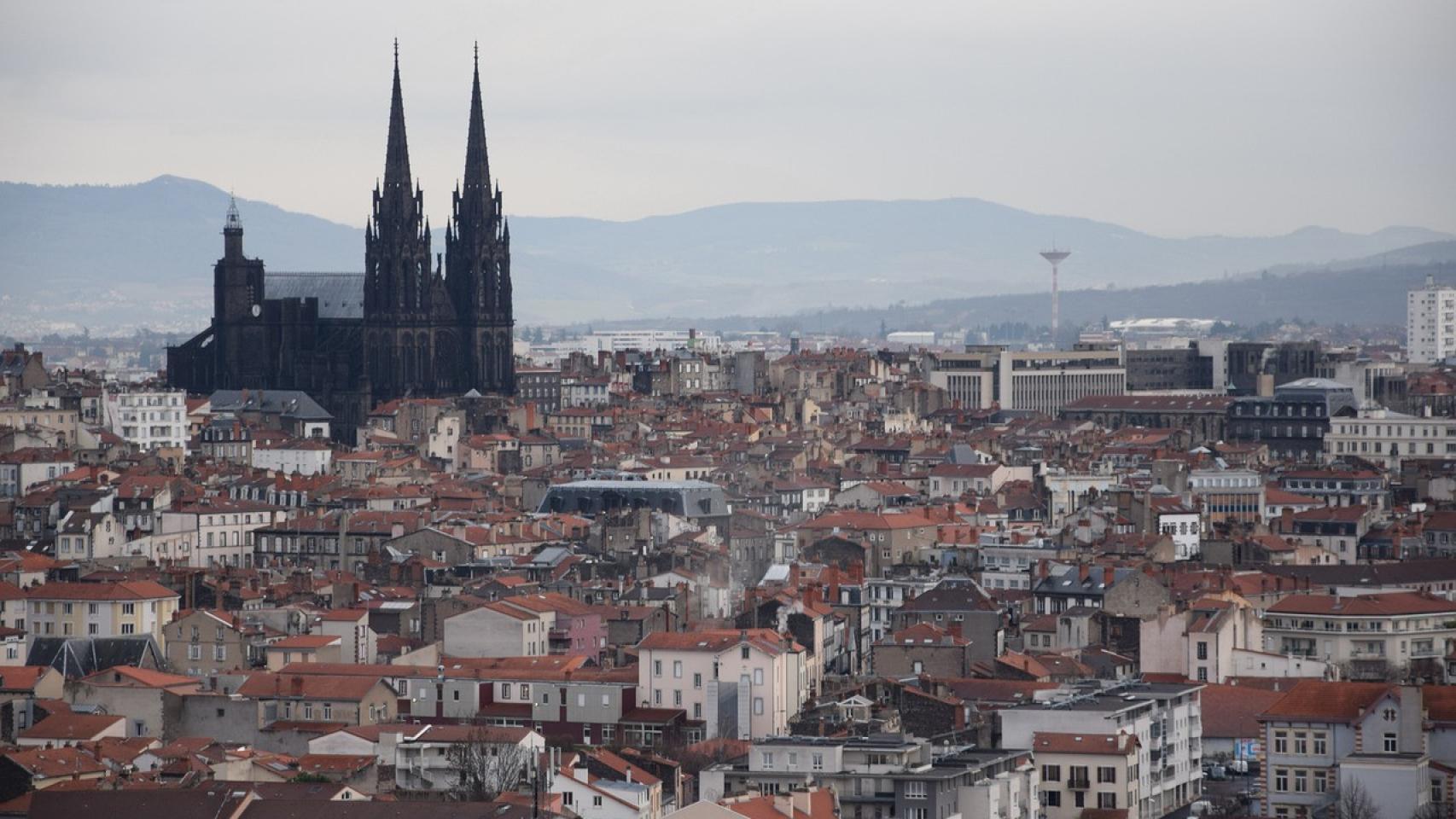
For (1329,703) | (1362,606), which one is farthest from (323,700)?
(1362,606)

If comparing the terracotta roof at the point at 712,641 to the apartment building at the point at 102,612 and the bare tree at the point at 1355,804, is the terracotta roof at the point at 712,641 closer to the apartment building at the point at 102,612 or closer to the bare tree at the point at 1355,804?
the apartment building at the point at 102,612

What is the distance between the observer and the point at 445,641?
63812mm

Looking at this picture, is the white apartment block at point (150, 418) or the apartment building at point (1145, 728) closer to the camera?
the apartment building at point (1145, 728)

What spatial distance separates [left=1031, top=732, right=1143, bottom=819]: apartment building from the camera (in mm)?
51156

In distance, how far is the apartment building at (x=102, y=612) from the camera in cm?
6719

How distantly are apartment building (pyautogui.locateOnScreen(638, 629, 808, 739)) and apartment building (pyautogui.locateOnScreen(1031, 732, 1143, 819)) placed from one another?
7.34 m

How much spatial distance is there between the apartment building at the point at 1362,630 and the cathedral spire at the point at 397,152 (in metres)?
79.7

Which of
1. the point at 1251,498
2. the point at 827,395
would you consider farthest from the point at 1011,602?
the point at 827,395

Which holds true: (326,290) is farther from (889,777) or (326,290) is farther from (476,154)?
(889,777)

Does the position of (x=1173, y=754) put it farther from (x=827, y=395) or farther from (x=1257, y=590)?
(x=827, y=395)

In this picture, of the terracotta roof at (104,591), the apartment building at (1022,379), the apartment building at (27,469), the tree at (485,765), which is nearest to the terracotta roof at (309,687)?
the tree at (485,765)

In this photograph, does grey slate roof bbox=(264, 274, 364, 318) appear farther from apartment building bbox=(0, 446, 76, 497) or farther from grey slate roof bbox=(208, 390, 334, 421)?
apartment building bbox=(0, 446, 76, 497)

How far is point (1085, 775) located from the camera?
168 ft

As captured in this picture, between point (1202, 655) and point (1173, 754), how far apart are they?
10176 millimetres
